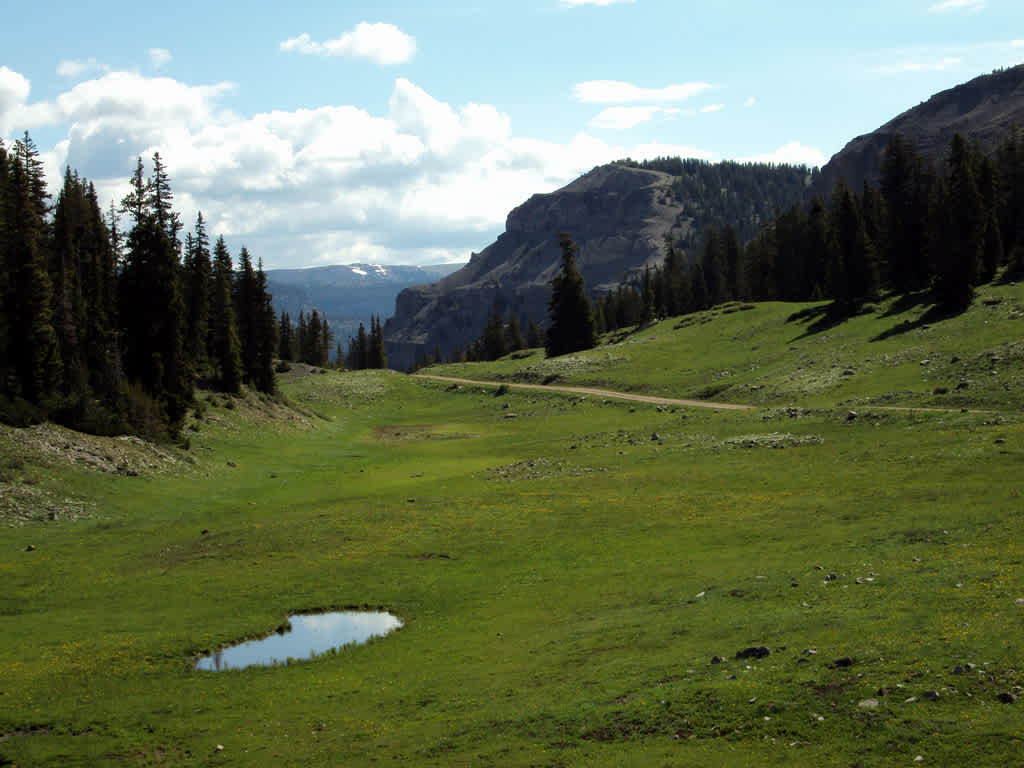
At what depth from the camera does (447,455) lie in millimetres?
65812

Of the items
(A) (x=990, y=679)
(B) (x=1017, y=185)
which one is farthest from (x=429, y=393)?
(A) (x=990, y=679)

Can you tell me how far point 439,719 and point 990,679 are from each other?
33.7 ft

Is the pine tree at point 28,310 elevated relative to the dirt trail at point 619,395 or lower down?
elevated

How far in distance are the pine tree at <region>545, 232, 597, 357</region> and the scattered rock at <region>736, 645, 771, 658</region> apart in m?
121

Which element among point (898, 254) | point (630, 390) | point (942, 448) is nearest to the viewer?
point (942, 448)

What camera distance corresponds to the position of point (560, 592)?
85.3 ft

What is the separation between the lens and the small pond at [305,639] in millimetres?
22531

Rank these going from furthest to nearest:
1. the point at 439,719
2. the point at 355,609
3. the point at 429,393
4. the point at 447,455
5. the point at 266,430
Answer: the point at 429,393
the point at 266,430
the point at 447,455
the point at 355,609
the point at 439,719

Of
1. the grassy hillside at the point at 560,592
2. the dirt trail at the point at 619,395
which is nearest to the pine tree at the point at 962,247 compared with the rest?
the grassy hillside at the point at 560,592

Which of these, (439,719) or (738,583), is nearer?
(439,719)

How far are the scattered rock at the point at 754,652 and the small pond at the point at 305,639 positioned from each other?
11614 mm

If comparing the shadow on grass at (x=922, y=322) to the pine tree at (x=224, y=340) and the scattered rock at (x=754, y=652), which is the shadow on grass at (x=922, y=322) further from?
the scattered rock at (x=754, y=652)

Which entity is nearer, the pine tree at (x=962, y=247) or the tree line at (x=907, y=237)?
the pine tree at (x=962, y=247)

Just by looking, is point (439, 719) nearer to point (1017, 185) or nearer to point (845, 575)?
point (845, 575)
